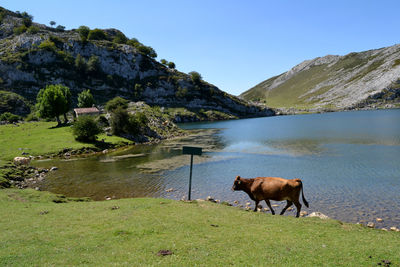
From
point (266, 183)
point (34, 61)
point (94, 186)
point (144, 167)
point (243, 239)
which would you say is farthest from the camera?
point (34, 61)

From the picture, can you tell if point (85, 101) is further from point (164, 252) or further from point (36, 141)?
point (164, 252)

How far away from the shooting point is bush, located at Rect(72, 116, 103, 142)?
6594 cm

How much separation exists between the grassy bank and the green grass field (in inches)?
1771

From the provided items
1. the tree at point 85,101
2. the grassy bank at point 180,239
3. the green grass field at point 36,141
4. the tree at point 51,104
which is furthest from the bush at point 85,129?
the tree at point 85,101

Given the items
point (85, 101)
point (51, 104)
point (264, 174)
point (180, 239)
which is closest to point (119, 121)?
point (51, 104)

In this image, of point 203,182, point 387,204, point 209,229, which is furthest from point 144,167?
point 387,204

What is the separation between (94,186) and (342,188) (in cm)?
3366

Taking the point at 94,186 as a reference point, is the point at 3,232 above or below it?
above

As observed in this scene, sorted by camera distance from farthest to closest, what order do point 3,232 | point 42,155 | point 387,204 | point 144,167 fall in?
1. point 42,155
2. point 144,167
3. point 387,204
4. point 3,232

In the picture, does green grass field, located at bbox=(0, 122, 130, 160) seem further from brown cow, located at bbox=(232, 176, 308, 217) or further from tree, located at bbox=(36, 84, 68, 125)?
brown cow, located at bbox=(232, 176, 308, 217)

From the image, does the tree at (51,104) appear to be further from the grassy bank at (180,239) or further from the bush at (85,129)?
the grassy bank at (180,239)

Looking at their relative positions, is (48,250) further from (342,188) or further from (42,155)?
(42,155)

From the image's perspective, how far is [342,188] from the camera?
28.5 meters

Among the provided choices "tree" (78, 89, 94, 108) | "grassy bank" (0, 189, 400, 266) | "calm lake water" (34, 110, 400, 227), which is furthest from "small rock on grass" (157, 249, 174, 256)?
"tree" (78, 89, 94, 108)
